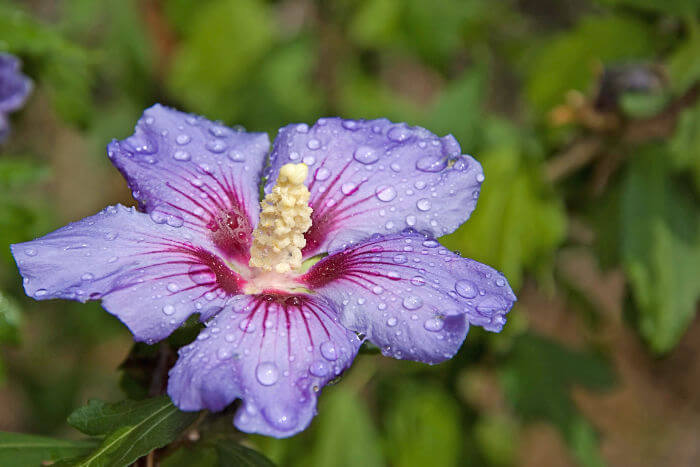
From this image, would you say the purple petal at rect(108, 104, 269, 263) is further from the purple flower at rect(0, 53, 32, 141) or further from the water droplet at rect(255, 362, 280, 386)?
the purple flower at rect(0, 53, 32, 141)

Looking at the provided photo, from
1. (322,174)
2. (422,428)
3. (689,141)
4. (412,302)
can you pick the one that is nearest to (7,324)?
(322,174)

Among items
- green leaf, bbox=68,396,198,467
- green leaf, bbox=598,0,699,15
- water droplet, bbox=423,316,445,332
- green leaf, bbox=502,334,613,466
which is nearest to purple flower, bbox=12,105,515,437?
water droplet, bbox=423,316,445,332

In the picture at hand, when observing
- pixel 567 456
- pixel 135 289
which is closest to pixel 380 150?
pixel 135 289

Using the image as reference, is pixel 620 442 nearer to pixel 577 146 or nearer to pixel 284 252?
pixel 577 146

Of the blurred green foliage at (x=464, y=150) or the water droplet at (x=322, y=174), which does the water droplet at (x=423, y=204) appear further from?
the blurred green foliage at (x=464, y=150)

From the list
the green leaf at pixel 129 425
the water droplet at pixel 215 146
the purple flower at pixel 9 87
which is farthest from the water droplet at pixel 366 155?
the purple flower at pixel 9 87

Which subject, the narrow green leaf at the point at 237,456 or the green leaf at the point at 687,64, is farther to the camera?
the green leaf at the point at 687,64
